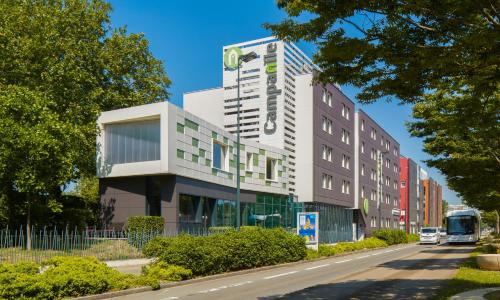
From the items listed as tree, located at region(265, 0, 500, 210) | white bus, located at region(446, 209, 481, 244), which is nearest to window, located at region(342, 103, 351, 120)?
white bus, located at region(446, 209, 481, 244)

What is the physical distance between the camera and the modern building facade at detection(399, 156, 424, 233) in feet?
356

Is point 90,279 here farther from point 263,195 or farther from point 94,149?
point 263,195

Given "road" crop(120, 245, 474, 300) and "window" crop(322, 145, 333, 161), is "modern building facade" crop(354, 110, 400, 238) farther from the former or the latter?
"road" crop(120, 245, 474, 300)

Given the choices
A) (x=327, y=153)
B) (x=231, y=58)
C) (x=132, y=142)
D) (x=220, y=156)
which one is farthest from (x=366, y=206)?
(x=132, y=142)

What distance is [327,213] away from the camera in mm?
56500

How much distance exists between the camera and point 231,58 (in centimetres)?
5581

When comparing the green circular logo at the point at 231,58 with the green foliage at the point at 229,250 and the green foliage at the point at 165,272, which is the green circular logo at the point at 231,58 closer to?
the green foliage at the point at 229,250

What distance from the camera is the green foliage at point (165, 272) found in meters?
16.9

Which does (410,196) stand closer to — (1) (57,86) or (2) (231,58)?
(2) (231,58)

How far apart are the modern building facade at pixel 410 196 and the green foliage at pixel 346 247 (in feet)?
193

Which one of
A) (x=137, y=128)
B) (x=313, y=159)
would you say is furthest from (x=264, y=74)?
(x=137, y=128)

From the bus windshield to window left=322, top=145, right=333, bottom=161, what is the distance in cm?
1371

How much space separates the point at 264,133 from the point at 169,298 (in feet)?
127

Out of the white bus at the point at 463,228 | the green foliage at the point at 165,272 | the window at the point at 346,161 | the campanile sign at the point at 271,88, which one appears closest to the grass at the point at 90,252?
the green foliage at the point at 165,272
